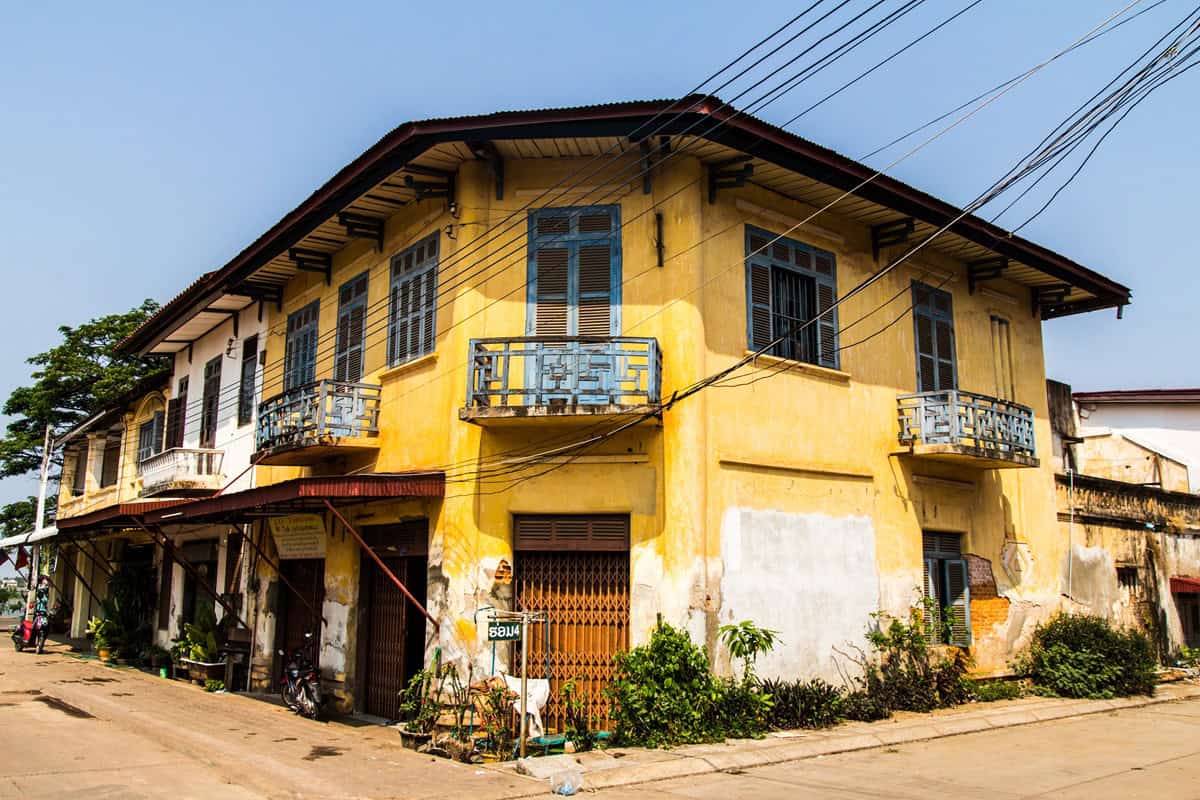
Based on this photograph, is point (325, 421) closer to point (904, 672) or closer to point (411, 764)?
point (411, 764)

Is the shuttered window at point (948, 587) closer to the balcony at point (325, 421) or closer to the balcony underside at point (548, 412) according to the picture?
the balcony underside at point (548, 412)

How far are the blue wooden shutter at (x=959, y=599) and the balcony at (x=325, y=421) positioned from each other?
903 centimetres

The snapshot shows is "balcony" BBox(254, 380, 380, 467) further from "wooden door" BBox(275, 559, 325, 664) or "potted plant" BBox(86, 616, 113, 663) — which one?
"potted plant" BBox(86, 616, 113, 663)

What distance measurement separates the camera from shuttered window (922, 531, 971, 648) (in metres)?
14.4

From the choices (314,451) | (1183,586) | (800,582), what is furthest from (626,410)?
(1183,586)

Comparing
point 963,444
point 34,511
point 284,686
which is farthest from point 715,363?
point 34,511

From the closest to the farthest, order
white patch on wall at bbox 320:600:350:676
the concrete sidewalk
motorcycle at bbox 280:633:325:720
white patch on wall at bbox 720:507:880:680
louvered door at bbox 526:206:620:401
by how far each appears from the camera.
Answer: the concrete sidewalk
white patch on wall at bbox 720:507:880:680
louvered door at bbox 526:206:620:401
motorcycle at bbox 280:633:325:720
white patch on wall at bbox 320:600:350:676

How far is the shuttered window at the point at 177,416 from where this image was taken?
72.7 feet

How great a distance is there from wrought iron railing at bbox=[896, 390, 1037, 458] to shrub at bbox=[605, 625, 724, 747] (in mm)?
Answer: 5424

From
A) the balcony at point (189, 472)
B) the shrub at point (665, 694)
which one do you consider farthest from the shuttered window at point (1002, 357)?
the balcony at point (189, 472)

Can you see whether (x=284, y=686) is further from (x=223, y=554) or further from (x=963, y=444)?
(x=963, y=444)

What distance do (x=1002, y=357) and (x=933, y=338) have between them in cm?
236

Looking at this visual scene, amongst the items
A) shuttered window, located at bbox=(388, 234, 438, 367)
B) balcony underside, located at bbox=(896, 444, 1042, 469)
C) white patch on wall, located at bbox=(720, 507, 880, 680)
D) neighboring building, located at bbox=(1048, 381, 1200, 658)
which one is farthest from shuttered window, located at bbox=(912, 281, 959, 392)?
shuttered window, located at bbox=(388, 234, 438, 367)

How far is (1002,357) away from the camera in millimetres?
17172
